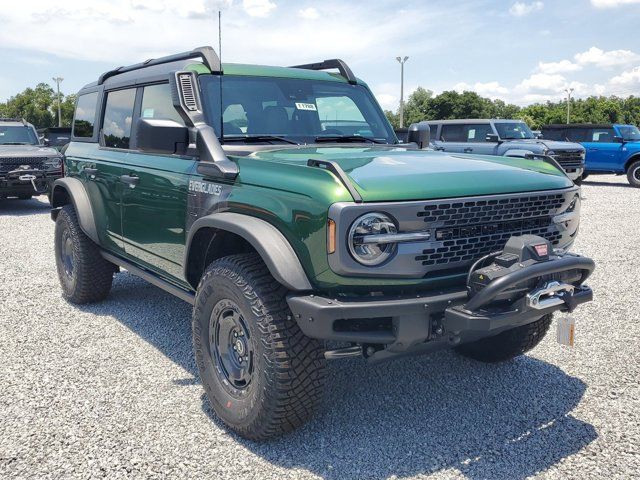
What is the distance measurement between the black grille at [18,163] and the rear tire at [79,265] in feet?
24.5

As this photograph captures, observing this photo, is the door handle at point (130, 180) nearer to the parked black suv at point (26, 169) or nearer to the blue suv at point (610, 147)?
the parked black suv at point (26, 169)

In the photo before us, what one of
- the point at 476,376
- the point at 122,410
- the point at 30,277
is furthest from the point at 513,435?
the point at 30,277

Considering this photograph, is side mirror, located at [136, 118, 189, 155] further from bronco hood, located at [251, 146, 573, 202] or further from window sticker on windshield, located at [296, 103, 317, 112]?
window sticker on windshield, located at [296, 103, 317, 112]

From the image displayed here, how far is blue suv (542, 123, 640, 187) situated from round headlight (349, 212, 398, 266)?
17.8 m

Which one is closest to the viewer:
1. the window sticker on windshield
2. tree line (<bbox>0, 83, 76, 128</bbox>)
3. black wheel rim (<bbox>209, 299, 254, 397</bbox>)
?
black wheel rim (<bbox>209, 299, 254, 397</bbox>)

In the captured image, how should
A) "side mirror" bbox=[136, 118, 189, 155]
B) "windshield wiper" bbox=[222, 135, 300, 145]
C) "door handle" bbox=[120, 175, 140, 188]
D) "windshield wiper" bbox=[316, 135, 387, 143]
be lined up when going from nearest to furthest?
1. "side mirror" bbox=[136, 118, 189, 155]
2. "windshield wiper" bbox=[222, 135, 300, 145]
3. "windshield wiper" bbox=[316, 135, 387, 143]
4. "door handle" bbox=[120, 175, 140, 188]

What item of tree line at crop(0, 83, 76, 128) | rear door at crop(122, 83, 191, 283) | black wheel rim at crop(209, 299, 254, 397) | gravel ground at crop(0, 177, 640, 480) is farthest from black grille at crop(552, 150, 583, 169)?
tree line at crop(0, 83, 76, 128)

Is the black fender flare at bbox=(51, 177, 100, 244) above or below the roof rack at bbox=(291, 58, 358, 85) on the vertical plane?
below

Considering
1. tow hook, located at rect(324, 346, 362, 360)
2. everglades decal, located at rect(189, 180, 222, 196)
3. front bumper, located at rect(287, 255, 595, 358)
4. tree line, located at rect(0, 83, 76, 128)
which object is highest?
tree line, located at rect(0, 83, 76, 128)

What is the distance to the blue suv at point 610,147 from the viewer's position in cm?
1823

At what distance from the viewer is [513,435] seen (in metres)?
3.26

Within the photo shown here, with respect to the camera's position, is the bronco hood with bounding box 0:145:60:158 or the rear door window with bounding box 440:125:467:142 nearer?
the bronco hood with bounding box 0:145:60:158

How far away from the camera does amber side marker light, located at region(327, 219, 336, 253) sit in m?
2.67

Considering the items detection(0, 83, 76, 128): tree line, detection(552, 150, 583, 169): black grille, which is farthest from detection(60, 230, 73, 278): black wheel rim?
detection(0, 83, 76, 128): tree line
